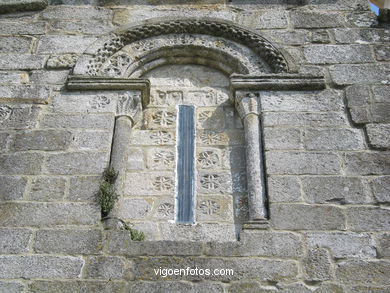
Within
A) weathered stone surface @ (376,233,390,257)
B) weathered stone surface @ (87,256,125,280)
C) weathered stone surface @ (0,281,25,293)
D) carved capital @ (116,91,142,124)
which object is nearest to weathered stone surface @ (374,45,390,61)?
weathered stone surface @ (376,233,390,257)

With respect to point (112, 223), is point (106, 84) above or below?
above

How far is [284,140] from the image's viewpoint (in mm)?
4477

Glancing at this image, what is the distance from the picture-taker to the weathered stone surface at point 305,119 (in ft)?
15.1

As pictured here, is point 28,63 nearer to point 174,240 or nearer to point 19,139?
point 19,139

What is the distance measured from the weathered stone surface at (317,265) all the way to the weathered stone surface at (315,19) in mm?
2724

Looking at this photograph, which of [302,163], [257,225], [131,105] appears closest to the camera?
[257,225]

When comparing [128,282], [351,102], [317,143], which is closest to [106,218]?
[128,282]

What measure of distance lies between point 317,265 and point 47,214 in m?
2.09

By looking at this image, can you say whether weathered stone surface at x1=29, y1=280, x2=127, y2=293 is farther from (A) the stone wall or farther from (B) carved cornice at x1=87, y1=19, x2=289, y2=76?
(B) carved cornice at x1=87, y1=19, x2=289, y2=76

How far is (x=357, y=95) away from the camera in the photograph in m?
4.83

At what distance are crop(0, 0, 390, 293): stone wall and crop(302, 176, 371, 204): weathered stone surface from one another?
0.04 feet

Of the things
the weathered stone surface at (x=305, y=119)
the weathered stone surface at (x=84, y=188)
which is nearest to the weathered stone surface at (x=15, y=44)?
the weathered stone surface at (x=84, y=188)

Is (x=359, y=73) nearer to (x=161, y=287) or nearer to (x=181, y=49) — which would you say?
(x=181, y=49)

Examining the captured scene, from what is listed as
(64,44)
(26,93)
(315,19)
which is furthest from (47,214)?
(315,19)
